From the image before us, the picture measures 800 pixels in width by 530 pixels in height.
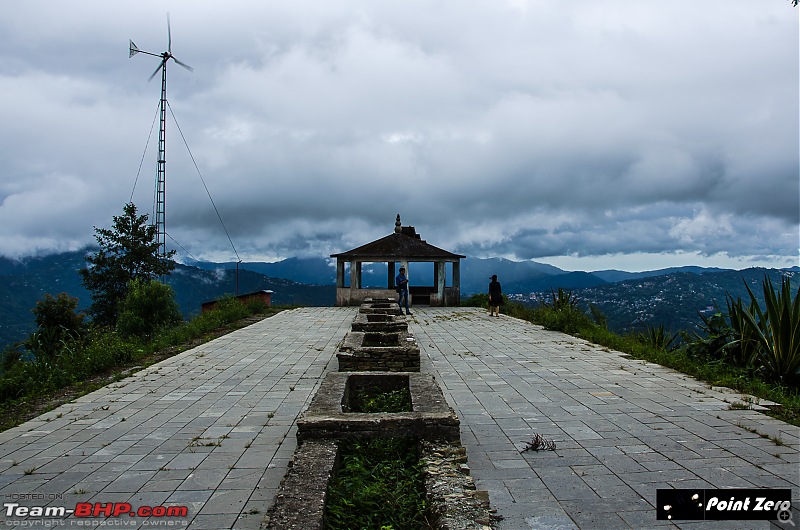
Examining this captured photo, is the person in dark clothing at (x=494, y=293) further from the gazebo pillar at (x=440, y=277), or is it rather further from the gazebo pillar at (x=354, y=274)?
the gazebo pillar at (x=354, y=274)

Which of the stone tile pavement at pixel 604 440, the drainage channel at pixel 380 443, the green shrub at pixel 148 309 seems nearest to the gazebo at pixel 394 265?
the green shrub at pixel 148 309

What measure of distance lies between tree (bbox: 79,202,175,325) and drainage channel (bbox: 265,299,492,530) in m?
28.5

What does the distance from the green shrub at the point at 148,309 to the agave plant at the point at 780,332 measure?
14743 millimetres

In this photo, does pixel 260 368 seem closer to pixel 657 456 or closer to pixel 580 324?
pixel 657 456

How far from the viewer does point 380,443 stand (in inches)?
168

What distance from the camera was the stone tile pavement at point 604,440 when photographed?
136 inches

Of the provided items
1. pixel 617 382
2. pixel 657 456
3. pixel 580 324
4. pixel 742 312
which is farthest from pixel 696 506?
pixel 580 324

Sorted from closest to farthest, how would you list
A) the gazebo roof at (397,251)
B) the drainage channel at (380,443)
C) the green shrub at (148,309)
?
the drainage channel at (380,443) → the green shrub at (148,309) → the gazebo roof at (397,251)

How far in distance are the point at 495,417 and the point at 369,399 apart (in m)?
1.36

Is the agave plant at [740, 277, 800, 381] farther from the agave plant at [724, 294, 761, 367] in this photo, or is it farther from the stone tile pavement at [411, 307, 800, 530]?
the stone tile pavement at [411, 307, 800, 530]

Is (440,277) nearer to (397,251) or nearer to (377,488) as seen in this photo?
(397,251)

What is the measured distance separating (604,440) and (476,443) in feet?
3.61

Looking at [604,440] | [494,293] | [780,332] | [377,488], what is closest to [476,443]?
[604,440]

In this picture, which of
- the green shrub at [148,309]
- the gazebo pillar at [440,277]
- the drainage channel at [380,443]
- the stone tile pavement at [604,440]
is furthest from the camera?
the gazebo pillar at [440,277]
